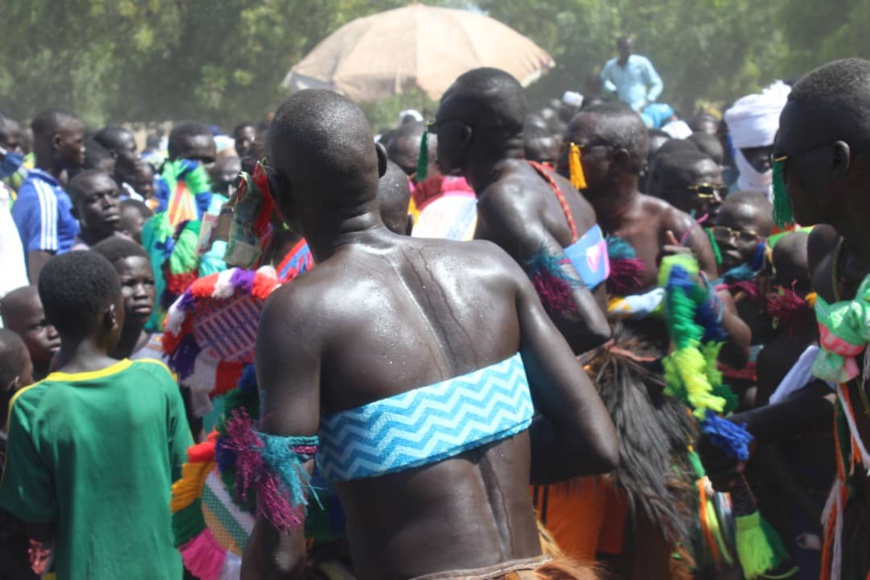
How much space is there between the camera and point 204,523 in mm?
3686

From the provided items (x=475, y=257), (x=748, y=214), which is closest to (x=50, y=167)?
(x=748, y=214)

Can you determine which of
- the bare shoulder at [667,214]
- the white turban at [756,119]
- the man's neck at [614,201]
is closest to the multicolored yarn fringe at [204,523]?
the man's neck at [614,201]

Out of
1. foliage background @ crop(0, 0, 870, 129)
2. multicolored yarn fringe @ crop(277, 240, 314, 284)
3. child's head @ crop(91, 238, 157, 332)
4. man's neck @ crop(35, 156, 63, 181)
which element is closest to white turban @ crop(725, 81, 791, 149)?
child's head @ crop(91, 238, 157, 332)

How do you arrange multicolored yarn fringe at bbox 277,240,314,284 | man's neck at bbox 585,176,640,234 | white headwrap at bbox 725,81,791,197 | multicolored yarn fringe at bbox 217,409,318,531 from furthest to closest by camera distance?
white headwrap at bbox 725,81,791,197 → man's neck at bbox 585,176,640,234 → multicolored yarn fringe at bbox 277,240,314,284 → multicolored yarn fringe at bbox 217,409,318,531

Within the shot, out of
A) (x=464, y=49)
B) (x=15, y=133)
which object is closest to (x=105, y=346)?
(x=15, y=133)

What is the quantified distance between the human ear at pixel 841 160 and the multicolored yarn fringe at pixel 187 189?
5.40m

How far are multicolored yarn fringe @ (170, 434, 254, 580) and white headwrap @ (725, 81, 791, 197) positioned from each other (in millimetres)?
5257

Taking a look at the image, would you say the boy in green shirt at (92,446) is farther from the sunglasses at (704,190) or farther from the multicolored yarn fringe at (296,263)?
the sunglasses at (704,190)

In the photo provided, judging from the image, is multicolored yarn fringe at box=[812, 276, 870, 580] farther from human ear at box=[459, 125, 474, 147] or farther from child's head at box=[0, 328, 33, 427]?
child's head at box=[0, 328, 33, 427]

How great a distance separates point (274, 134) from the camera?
9.27 feet

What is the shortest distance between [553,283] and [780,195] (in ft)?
3.54

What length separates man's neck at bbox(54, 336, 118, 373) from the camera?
13.8ft

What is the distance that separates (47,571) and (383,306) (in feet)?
7.49

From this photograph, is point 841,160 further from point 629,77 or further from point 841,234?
point 629,77
